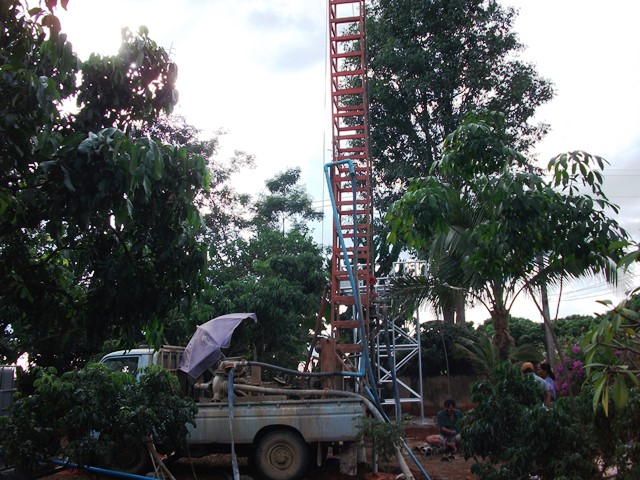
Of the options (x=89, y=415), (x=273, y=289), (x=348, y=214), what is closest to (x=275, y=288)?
(x=273, y=289)

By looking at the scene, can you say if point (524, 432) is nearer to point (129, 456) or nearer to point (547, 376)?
point (547, 376)

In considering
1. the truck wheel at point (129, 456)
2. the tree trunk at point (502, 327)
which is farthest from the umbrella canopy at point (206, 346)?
the tree trunk at point (502, 327)

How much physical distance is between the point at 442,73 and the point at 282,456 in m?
15.3

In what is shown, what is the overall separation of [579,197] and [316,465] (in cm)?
593

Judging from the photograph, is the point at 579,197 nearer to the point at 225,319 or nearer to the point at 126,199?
the point at 126,199

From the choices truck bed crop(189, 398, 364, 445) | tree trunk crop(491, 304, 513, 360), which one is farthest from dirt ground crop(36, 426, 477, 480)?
tree trunk crop(491, 304, 513, 360)

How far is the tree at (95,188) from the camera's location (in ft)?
15.3

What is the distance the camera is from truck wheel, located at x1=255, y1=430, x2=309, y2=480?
9336 mm

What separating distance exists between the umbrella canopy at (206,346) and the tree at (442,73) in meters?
11.3

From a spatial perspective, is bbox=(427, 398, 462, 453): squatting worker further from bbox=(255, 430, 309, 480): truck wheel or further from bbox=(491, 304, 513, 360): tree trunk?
bbox=(255, 430, 309, 480): truck wheel

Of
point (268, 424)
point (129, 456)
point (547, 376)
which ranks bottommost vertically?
point (129, 456)

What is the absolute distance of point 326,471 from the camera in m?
10.1

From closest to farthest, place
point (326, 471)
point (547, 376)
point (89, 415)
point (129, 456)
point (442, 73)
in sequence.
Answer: point (89, 415) → point (129, 456) → point (547, 376) → point (326, 471) → point (442, 73)

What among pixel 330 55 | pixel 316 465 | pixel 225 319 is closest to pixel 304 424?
pixel 316 465
